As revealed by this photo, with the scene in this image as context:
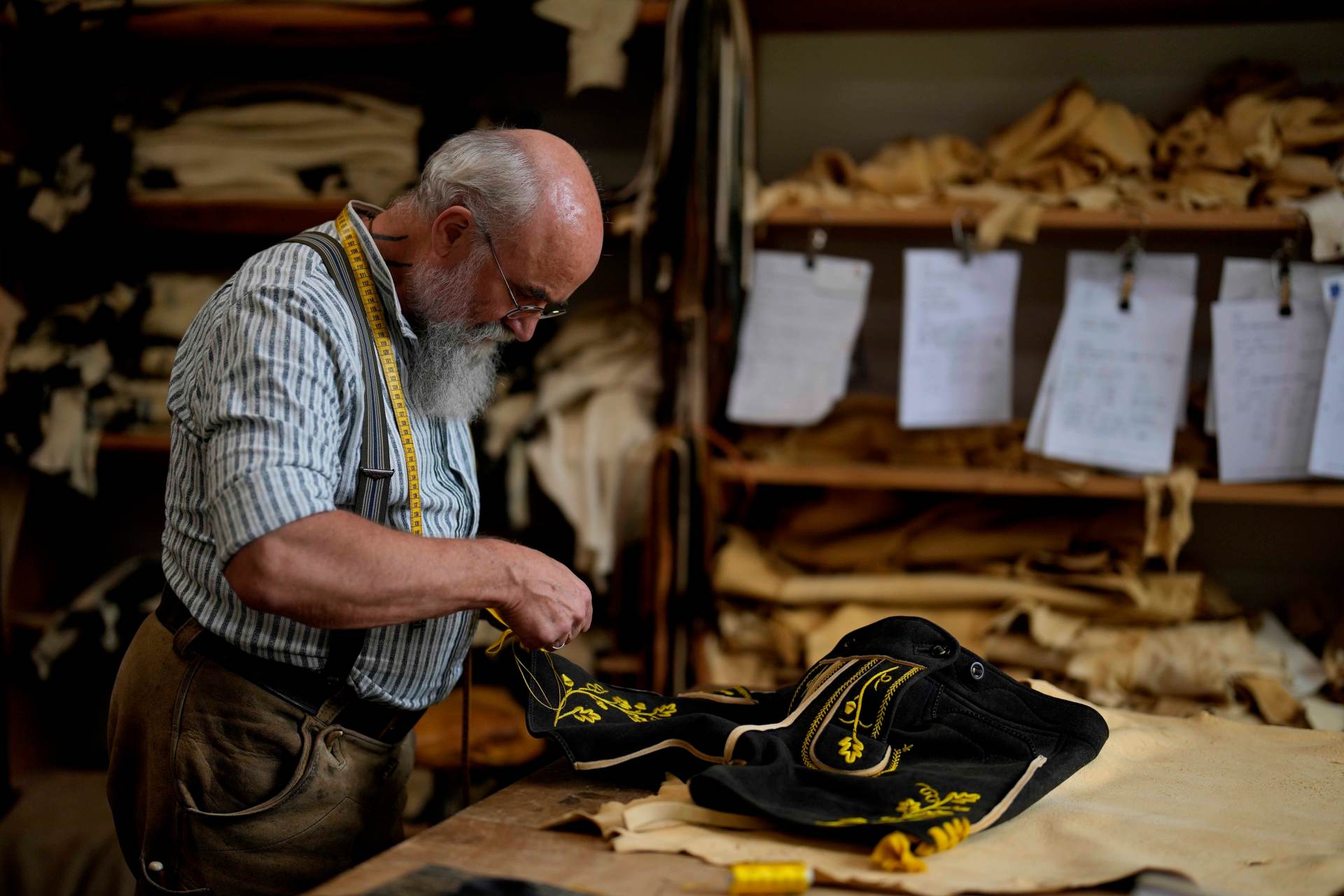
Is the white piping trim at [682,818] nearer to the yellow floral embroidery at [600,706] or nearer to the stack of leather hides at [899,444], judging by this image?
Result: the yellow floral embroidery at [600,706]

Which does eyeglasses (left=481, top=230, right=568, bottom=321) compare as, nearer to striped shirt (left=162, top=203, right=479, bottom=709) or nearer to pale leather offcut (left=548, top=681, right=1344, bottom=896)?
striped shirt (left=162, top=203, right=479, bottom=709)

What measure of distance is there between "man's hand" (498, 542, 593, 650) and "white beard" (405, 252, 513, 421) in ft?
0.85

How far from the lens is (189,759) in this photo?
1.27m

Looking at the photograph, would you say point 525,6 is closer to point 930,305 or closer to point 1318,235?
point 930,305

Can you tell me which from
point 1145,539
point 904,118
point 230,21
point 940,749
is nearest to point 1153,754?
point 940,749

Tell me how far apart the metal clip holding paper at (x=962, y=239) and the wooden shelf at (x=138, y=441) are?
1.63m

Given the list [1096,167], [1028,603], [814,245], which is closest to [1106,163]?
[1096,167]

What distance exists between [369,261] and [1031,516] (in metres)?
1.49

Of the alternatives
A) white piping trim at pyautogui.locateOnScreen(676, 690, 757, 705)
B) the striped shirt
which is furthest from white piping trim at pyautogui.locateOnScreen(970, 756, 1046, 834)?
the striped shirt

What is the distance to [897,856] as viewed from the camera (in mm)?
956

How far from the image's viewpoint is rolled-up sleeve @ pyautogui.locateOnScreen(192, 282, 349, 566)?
102 cm

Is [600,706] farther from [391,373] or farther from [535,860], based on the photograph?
[391,373]

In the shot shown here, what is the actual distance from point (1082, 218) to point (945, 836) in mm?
1388

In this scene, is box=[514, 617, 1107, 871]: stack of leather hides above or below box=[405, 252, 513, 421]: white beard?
below
